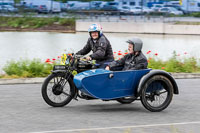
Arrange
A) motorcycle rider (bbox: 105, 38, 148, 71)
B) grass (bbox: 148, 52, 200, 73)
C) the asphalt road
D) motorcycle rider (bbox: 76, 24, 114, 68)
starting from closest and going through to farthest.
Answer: the asphalt road < motorcycle rider (bbox: 105, 38, 148, 71) < motorcycle rider (bbox: 76, 24, 114, 68) < grass (bbox: 148, 52, 200, 73)

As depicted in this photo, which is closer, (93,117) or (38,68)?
(93,117)

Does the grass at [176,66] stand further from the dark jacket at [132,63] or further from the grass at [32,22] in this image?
the grass at [32,22]

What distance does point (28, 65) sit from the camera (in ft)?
43.5

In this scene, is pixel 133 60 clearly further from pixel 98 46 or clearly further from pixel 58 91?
pixel 58 91

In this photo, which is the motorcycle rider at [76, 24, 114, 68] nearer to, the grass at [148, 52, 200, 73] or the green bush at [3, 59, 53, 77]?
the green bush at [3, 59, 53, 77]

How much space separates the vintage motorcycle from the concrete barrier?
135 ft

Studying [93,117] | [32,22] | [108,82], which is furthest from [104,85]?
[32,22]

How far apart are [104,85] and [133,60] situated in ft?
2.53

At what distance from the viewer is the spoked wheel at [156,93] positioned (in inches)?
317

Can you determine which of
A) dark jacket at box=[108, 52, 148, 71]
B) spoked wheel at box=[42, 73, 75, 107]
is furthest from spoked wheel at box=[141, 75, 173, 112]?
spoked wheel at box=[42, 73, 75, 107]

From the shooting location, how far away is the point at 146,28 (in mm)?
51125

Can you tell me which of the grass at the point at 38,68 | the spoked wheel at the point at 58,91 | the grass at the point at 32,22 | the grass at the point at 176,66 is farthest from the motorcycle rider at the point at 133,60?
the grass at the point at 32,22

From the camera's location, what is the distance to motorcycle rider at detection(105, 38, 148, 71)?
8.16m

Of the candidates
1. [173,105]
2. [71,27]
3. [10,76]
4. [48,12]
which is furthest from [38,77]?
[48,12]
